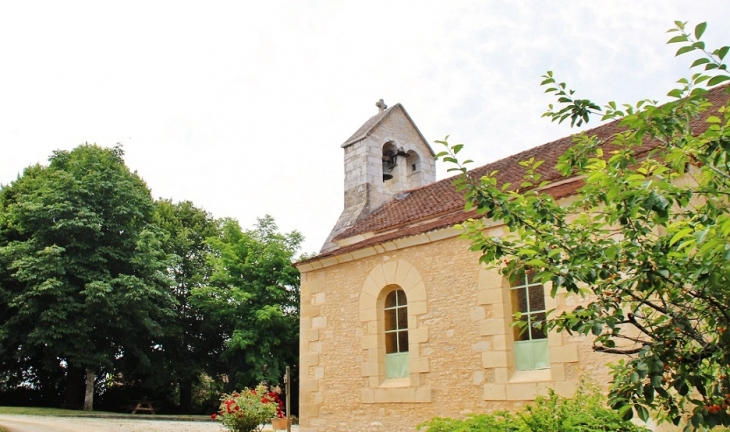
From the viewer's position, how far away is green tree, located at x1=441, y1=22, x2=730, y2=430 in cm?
296

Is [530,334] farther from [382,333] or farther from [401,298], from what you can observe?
[382,333]

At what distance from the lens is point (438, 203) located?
41.2 feet

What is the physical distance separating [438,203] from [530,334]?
439cm

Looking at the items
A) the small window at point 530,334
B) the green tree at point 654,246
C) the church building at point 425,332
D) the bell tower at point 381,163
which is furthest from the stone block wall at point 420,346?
the green tree at point 654,246

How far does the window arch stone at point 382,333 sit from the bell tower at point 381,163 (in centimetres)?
461

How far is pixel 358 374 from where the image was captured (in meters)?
10.5

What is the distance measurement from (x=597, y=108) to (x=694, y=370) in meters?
1.74

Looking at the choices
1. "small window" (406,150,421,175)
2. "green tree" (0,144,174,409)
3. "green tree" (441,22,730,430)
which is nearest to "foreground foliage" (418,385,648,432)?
"green tree" (441,22,730,430)

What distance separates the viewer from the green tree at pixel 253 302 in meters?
24.6

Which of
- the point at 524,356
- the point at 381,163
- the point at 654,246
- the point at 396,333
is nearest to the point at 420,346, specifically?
the point at 396,333

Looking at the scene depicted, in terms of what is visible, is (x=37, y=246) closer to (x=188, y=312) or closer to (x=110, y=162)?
(x=110, y=162)

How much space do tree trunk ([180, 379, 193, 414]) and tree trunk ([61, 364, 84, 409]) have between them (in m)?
4.34

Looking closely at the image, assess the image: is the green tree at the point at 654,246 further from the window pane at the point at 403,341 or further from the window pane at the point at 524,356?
the window pane at the point at 403,341

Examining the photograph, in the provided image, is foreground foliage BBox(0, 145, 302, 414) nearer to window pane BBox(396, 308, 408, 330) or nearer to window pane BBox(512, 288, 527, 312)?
window pane BBox(396, 308, 408, 330)
